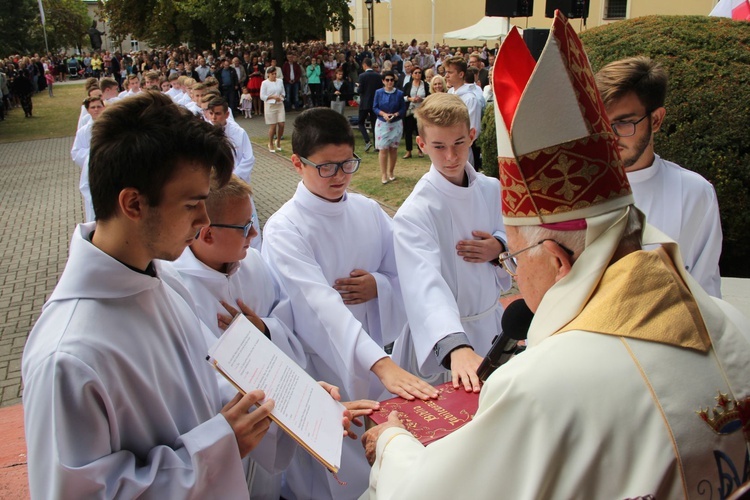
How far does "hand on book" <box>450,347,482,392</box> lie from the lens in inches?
94.0

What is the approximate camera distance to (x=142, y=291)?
72.9 inches

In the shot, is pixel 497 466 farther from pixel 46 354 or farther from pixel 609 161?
pixel 46 354

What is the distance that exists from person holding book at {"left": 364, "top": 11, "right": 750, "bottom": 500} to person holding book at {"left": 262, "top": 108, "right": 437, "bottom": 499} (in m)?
1.31

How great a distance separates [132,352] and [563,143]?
126 cm

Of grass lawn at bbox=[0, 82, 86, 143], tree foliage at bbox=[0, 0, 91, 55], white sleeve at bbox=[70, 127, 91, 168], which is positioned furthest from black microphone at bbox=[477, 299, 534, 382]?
tree foliage at bbox=[0, 0, 91, 55]

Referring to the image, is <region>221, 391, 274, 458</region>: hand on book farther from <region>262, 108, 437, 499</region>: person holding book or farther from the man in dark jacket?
the man in dark jacket

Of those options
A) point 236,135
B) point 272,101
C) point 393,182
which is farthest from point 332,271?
point 272,101

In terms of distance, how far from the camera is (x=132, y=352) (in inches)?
68.7

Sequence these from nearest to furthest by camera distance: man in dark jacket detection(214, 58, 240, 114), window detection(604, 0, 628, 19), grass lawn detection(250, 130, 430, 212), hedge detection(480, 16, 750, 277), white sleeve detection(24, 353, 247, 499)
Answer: white sleeve detection(24, 353, 247, 499) < hedge detection(480, 16, 750, 277) < grass lawn detection(250, 130, 430, 212) < man in dark jacket detection(214, 58, 240, 114) < window detection(604, 0, 628, 19)

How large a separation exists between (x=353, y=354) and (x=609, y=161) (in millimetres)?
1587

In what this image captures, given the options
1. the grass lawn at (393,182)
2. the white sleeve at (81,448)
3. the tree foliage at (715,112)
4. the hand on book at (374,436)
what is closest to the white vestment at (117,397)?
the white sleeve at (81,448)

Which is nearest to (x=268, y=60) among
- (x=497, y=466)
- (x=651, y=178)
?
(x=651, y=178)

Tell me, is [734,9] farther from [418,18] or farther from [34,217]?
[418,18]

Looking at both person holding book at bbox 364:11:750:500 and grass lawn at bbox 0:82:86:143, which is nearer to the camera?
person holding book at bbox 364:11:750:500
